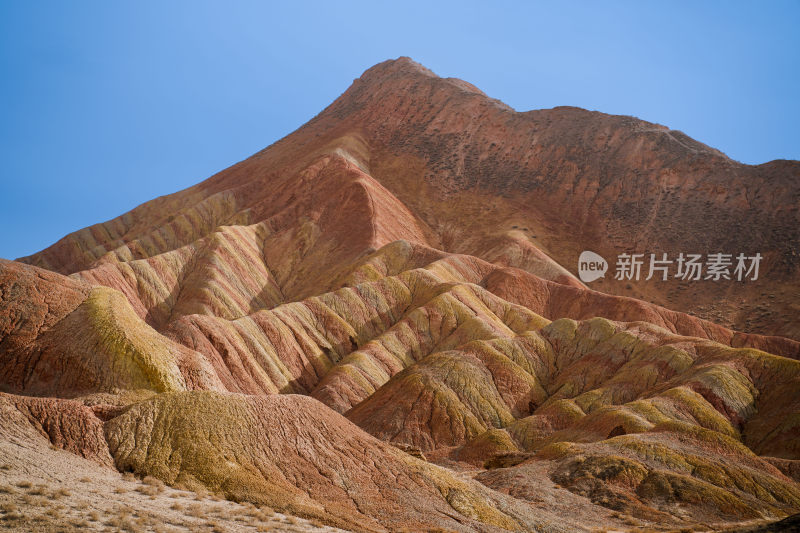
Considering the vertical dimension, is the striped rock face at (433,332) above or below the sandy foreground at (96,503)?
above

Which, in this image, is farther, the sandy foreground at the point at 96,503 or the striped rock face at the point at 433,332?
the striped rock face at the point at 433,332

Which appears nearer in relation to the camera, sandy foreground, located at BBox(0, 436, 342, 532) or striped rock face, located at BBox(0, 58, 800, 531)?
sandy foreground, located at BBox(0, 436, 342, 532)

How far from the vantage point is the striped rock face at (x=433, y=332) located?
3080 cm

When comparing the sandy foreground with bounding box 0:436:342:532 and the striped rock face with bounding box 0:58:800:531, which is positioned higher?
the striped rock face with bounding box 0:58:800:531

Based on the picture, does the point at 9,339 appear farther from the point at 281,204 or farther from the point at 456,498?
the point at 281,204

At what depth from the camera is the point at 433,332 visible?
77.2m

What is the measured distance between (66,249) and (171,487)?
99444 millimetres

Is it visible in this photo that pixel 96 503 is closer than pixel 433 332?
Yes

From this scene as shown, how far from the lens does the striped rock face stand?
30.8m

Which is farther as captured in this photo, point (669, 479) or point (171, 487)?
point (669, 479)

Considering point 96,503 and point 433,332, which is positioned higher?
point 433,332

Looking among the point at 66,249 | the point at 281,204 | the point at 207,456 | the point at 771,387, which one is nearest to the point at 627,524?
the point at 207,456

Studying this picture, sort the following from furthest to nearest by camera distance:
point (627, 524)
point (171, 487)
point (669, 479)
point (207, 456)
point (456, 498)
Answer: point (669, 479) < point (627, 524) < point (456, 498) < point (207, 456) < point (171, 487)

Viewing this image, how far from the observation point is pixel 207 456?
28.2 meters
